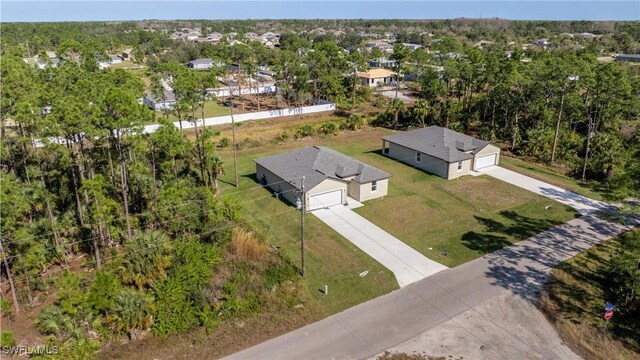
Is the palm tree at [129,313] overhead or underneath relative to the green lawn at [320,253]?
overhead

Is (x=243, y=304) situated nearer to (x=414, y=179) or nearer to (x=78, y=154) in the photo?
(x=78, y=154)

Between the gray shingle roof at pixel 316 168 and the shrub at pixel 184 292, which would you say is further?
the gray shingle roof at pixel 316 168

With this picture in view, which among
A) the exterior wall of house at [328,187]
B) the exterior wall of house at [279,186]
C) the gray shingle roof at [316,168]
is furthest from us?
the gray shingle roof at [316,168]

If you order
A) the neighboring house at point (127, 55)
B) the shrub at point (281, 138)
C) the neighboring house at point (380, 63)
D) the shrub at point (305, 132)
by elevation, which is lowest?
the shrub at point (281, 138)

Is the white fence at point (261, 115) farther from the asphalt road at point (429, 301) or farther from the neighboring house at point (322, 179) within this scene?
the asphalt road at point (429, 301)

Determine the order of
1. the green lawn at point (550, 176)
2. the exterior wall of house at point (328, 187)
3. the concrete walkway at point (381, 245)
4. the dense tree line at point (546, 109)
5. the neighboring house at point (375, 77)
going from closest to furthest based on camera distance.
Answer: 1. the concrete walkway at point (381, 245)
2. the exterior wall of house at point (328, 187)
3. the green lawn at point (550, 176)
4. the dense tree line at point (546, 109)
5. the neighboring house at point (375, 77)

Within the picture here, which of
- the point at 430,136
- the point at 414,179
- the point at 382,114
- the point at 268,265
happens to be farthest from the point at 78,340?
the point at 382,114

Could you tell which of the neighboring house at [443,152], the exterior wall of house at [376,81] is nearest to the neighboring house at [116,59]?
the exterior wall of house at [376,81]

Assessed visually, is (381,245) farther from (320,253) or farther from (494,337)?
(494,337)
